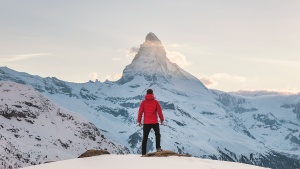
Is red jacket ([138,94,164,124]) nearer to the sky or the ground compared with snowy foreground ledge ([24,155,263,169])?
nearer to the sky

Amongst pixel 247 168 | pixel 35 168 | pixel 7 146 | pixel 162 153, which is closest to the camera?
pixel 35 168

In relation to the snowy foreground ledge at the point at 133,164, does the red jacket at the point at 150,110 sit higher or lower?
higher

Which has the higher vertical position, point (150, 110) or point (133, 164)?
point (150, 110)

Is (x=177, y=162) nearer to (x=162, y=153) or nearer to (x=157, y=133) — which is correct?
(x=162, y=153)

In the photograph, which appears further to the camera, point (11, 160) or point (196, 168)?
point (11, 160)

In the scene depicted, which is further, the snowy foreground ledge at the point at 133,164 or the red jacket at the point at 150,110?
the red jacket at the point at 150,110

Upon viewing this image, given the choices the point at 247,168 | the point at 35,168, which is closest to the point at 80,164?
the point at 35,168

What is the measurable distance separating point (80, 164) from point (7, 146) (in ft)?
608

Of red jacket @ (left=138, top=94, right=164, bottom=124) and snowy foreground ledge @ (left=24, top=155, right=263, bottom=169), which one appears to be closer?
snowy foreground ledge @ (left=24, top=155, right=263, bottom=169)

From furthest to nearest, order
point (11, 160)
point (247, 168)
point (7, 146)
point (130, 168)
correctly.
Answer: point (7, 146)
point (11, 160)
point (247, 168)
point (130, 168)

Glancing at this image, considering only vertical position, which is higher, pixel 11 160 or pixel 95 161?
pixel 95 161

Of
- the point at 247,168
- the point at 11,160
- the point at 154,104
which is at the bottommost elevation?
the point at 11,160

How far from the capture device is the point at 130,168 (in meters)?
15.6

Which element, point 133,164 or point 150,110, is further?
point 150,110
